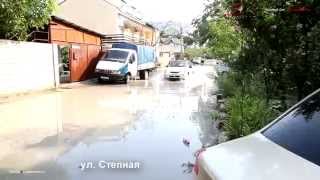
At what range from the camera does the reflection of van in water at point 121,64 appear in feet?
102

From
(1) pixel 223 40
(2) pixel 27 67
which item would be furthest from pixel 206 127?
(2) pixel 27 67

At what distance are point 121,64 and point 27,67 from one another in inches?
372

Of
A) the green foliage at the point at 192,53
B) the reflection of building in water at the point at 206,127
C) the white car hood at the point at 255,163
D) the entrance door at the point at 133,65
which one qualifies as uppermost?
the white car hood at the point at 255,163

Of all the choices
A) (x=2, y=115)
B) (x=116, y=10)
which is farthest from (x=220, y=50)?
(x=116, y=10)

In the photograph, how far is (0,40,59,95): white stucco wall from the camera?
2106 cm

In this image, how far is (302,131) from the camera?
386 centimetres

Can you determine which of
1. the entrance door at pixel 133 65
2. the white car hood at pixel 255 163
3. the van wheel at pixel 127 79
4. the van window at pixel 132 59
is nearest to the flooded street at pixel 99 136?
the white car hood at pixel 255 163

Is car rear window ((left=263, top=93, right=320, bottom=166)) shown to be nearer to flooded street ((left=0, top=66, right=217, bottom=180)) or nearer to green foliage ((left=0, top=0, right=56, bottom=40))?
flooded street ((left=0, top=66, right=217, bottom=180))

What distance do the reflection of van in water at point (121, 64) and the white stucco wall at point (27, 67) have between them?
5043 millimetres

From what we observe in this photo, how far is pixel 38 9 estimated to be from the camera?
21.9 meters

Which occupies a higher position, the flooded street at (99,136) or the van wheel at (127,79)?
the flooded street at (99,136)

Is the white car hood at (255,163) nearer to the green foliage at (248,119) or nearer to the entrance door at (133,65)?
the green foliage at (248,119)

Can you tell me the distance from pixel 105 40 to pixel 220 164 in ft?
116

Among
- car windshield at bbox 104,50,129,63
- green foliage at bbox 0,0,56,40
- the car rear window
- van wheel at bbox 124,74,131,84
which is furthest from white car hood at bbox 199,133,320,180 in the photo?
car windshield at bbox 104,50,129,63
